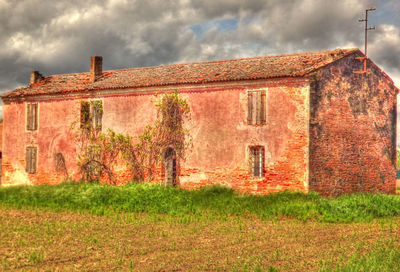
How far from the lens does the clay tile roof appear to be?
1959 centimetres

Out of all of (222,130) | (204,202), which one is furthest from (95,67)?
(204,202)

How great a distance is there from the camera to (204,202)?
58.2ft

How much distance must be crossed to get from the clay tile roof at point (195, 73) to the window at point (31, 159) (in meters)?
2.98

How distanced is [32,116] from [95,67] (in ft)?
14.0

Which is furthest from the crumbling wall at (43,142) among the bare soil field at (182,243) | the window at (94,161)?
the bare soil field at (182,243)

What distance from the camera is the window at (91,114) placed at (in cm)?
2350

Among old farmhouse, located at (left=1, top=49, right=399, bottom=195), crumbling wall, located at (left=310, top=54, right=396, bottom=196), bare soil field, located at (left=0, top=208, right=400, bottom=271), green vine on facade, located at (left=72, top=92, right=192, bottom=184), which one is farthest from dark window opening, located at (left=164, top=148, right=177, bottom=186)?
crumbling wall, located at (left=310, top=54, right=396, bottom=196)

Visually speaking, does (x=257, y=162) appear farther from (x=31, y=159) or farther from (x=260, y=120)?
(x=31, y=159)

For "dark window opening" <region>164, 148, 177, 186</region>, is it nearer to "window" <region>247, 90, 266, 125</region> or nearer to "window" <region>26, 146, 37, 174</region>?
"window" <region>247, 90, 266, 125</region>

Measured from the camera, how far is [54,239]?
1176 centimetres

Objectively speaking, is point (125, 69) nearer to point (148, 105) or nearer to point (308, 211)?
point (148, 105)

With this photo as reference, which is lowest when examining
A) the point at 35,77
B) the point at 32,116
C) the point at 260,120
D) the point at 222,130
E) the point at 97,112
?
the point at 222,130

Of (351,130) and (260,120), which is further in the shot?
(351,130)

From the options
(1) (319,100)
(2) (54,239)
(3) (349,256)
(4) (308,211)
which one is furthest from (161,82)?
(3) (349,256)
